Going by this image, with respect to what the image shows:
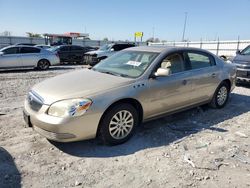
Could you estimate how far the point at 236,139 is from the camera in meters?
4.28

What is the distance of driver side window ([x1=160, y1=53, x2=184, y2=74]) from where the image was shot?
454cm

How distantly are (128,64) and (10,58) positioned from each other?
9.96 metres

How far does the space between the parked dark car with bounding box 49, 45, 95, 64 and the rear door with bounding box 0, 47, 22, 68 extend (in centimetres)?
498

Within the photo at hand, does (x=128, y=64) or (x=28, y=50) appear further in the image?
(x=28, y=50)

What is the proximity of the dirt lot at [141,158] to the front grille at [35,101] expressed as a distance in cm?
63

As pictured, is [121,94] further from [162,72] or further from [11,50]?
[11,50]

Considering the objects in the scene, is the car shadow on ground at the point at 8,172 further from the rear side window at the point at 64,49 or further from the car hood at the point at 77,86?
the rear side window at the point at 64,49

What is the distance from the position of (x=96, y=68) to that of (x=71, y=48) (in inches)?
561

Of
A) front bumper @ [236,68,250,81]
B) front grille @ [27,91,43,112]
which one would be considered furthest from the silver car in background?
front bumper @ [236,68,250,81]

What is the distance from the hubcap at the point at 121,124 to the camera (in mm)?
3770

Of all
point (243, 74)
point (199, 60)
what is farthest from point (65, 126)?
point (243, 74)

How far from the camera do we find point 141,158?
3520 millimetres

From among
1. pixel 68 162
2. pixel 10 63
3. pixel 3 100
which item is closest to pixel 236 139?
pixel 68 162

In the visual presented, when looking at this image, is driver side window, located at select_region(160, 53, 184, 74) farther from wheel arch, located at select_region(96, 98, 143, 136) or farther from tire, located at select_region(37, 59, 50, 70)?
tire, located at select_region(37, 59, 50, 70)
